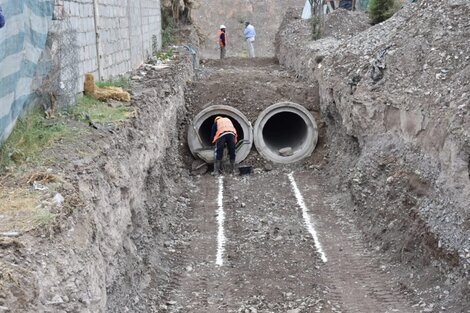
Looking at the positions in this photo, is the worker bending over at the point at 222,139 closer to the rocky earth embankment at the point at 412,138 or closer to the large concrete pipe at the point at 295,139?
the large concrete pipe at the point at 295,139

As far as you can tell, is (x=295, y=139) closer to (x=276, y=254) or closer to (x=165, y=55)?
(x=165, y=55)

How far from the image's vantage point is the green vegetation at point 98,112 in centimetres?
724

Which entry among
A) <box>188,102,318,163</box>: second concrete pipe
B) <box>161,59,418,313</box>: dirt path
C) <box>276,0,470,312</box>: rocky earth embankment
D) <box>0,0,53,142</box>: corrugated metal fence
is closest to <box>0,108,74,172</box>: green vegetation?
<box>0,0,53,142</box>: corrugated metal fence

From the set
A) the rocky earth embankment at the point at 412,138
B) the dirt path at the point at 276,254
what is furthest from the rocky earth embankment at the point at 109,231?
the rocky earth embankment at the point at 412,138

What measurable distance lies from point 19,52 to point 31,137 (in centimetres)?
92

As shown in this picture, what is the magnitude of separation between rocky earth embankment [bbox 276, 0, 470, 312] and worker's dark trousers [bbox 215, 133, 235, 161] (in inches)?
80.7

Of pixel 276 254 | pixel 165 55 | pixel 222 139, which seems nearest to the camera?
pixel 276 254

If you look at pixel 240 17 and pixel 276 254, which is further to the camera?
pixel 240 17

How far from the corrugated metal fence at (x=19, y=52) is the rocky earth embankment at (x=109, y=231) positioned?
0.68 m

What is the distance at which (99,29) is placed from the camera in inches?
372

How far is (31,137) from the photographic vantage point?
592cm

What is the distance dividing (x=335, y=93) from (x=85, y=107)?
5.57 m

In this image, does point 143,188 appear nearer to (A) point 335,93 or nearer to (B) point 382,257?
(B) point 382,257

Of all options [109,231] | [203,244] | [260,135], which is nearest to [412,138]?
[203,244]
